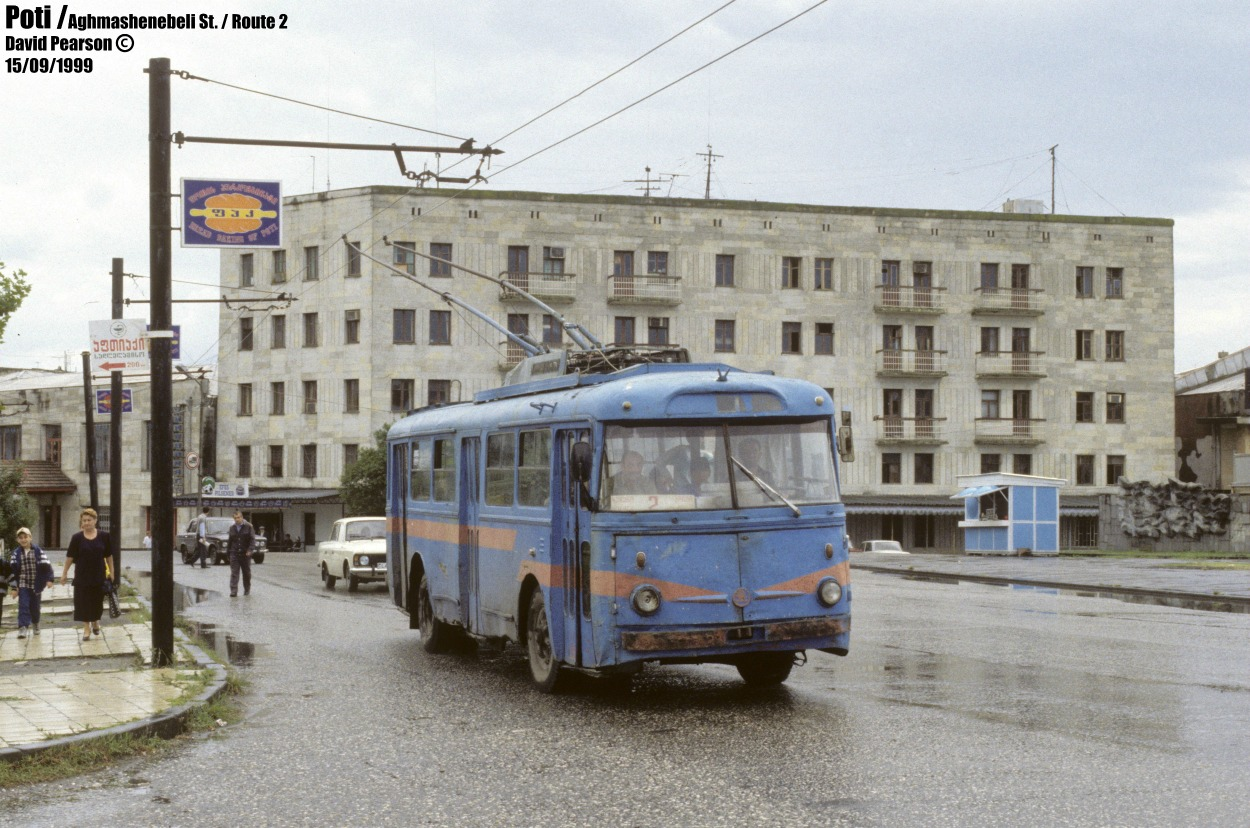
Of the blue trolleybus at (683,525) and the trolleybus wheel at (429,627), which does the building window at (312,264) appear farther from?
the blue trolleybus at (683,525)

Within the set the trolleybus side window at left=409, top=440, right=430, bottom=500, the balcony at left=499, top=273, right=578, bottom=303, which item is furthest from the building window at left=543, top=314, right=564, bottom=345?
the trolleybus side window at left=409, top=440, right=430, bottom=500

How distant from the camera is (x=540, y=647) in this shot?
13.2 metres

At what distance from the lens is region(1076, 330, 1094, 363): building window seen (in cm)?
7219

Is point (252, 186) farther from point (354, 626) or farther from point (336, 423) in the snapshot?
point (336, 423)

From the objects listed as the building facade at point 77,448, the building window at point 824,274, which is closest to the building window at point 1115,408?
the building window at point 824,274

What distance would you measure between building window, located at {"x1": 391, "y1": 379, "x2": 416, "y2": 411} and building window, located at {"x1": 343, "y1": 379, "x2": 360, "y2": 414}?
158cm

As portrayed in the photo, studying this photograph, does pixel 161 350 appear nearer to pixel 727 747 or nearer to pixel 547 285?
pixel 727 747

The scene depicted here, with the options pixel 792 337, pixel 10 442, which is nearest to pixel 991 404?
pixel 792 337

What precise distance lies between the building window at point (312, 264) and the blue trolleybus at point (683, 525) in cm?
5673

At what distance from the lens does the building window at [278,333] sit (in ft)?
230

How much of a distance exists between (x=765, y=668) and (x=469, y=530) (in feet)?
12.4

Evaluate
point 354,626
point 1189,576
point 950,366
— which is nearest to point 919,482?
point 950,366

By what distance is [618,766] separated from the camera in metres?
9.27

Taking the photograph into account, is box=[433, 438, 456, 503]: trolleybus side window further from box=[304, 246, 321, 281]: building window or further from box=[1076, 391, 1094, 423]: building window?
box=[1076, 391, 1094, 423]: building window
